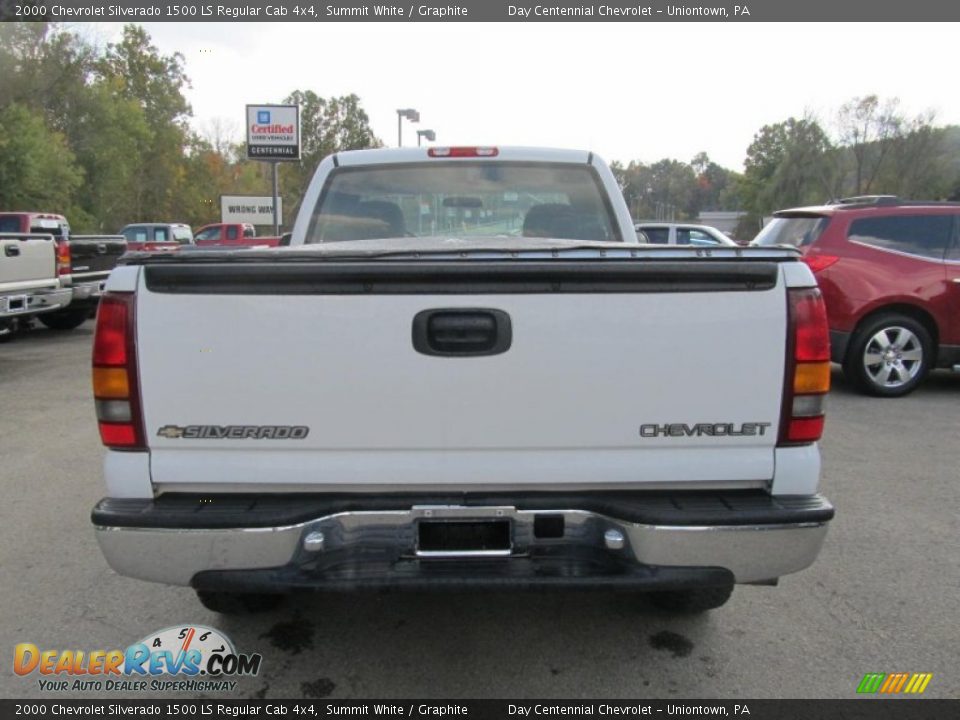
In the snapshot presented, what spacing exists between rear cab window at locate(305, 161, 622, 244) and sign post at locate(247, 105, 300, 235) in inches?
581

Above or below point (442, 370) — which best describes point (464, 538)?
below

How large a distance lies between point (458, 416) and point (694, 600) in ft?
5.03

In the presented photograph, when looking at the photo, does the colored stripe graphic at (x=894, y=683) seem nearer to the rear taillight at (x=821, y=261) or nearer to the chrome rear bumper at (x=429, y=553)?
the chrome rear bumper at (x=429, y=553)

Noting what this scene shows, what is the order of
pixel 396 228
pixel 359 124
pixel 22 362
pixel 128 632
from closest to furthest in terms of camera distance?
1. pixel 128 632
2. pixel 396 228
3. pixel 22 362
4. pixel 359 124

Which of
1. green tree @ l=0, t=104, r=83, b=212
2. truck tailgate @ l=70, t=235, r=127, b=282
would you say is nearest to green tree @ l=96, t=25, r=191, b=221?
green tree @ l=0, t=104, r=83, b=212

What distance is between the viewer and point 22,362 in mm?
9578

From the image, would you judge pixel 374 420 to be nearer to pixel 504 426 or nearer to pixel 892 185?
pixel 504 426

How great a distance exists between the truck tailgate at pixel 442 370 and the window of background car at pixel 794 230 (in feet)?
18.5

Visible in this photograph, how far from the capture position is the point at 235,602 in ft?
10.0

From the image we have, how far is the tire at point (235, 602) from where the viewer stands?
9.86 feet

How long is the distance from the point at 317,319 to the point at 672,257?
3.67ft

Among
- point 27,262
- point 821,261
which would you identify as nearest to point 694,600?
point 821,261

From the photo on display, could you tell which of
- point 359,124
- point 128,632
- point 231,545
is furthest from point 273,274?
point 359,124

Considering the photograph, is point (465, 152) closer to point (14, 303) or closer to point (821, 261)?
point (821, 261)
